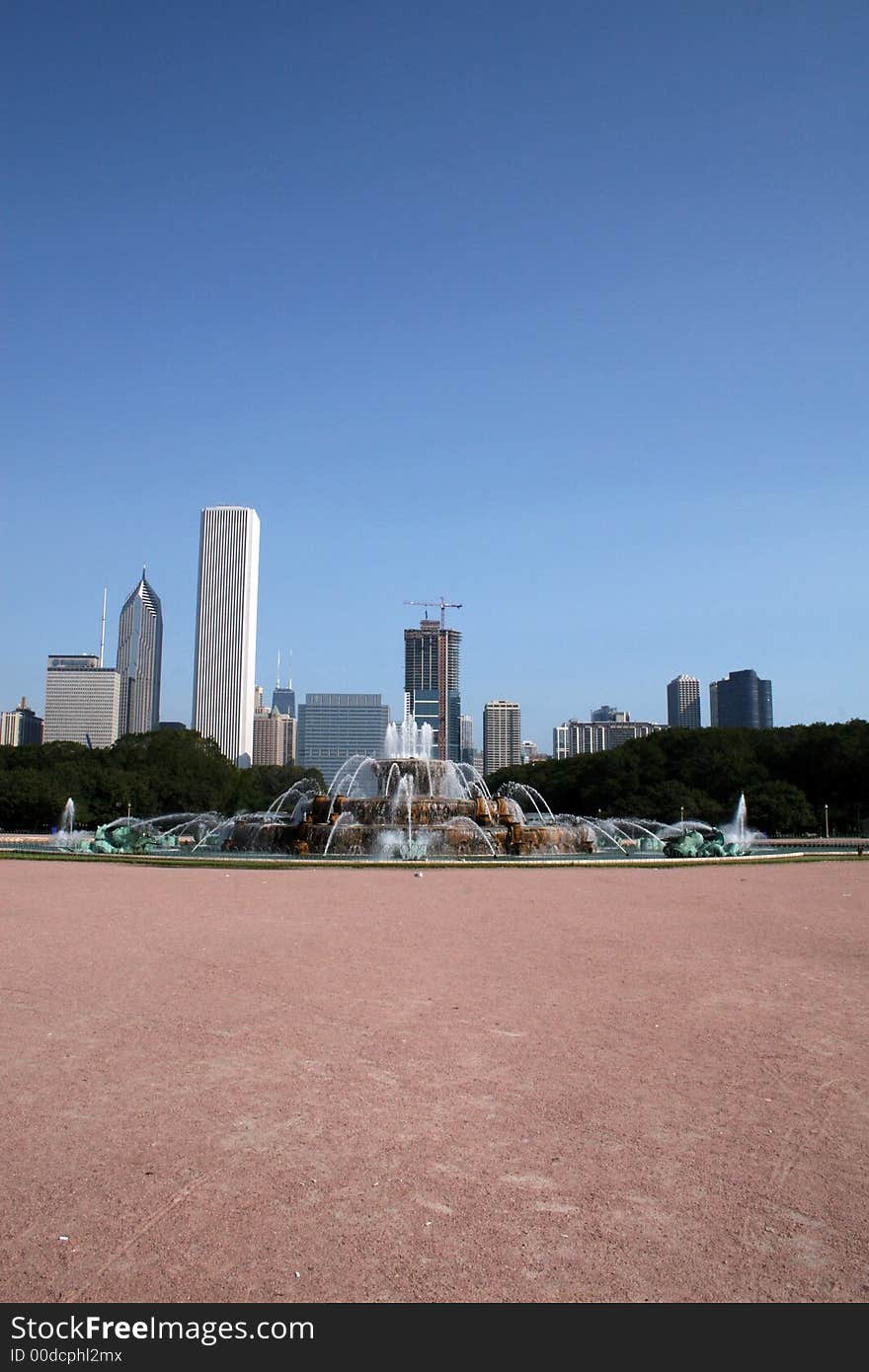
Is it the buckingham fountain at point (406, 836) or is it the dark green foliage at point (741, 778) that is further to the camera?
the dark green foliage at point (741, 778)

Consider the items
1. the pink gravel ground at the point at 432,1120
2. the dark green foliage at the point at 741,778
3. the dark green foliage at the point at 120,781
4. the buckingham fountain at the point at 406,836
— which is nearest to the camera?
the pink gravel ground at the point at 432,1120

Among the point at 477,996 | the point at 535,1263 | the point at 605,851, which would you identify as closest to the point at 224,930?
the point at 477,996

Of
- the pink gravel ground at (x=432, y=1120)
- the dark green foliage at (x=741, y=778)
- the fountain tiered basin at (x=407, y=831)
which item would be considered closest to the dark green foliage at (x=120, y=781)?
the dark green foliage at (x=741, y=778)

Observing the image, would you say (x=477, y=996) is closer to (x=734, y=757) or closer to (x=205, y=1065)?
(x=205, y=1065)

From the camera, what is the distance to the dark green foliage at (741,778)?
223 ft

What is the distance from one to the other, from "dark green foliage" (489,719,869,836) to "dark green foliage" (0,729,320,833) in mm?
34078

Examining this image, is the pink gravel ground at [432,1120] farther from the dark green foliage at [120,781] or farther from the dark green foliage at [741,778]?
the dark green foliage at [120,781]

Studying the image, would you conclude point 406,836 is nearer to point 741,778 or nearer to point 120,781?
point 741,778

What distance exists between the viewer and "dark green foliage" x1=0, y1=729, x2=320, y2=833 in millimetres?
72688

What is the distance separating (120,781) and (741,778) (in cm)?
4991

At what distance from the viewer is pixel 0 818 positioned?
7356cm

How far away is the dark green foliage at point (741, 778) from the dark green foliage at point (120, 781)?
3408 cm

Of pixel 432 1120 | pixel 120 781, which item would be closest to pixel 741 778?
pixel 120 781

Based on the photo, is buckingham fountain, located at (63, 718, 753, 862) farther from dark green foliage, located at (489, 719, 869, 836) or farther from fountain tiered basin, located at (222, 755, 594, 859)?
dark green foliage, located at (489, 719, 869, 836)
